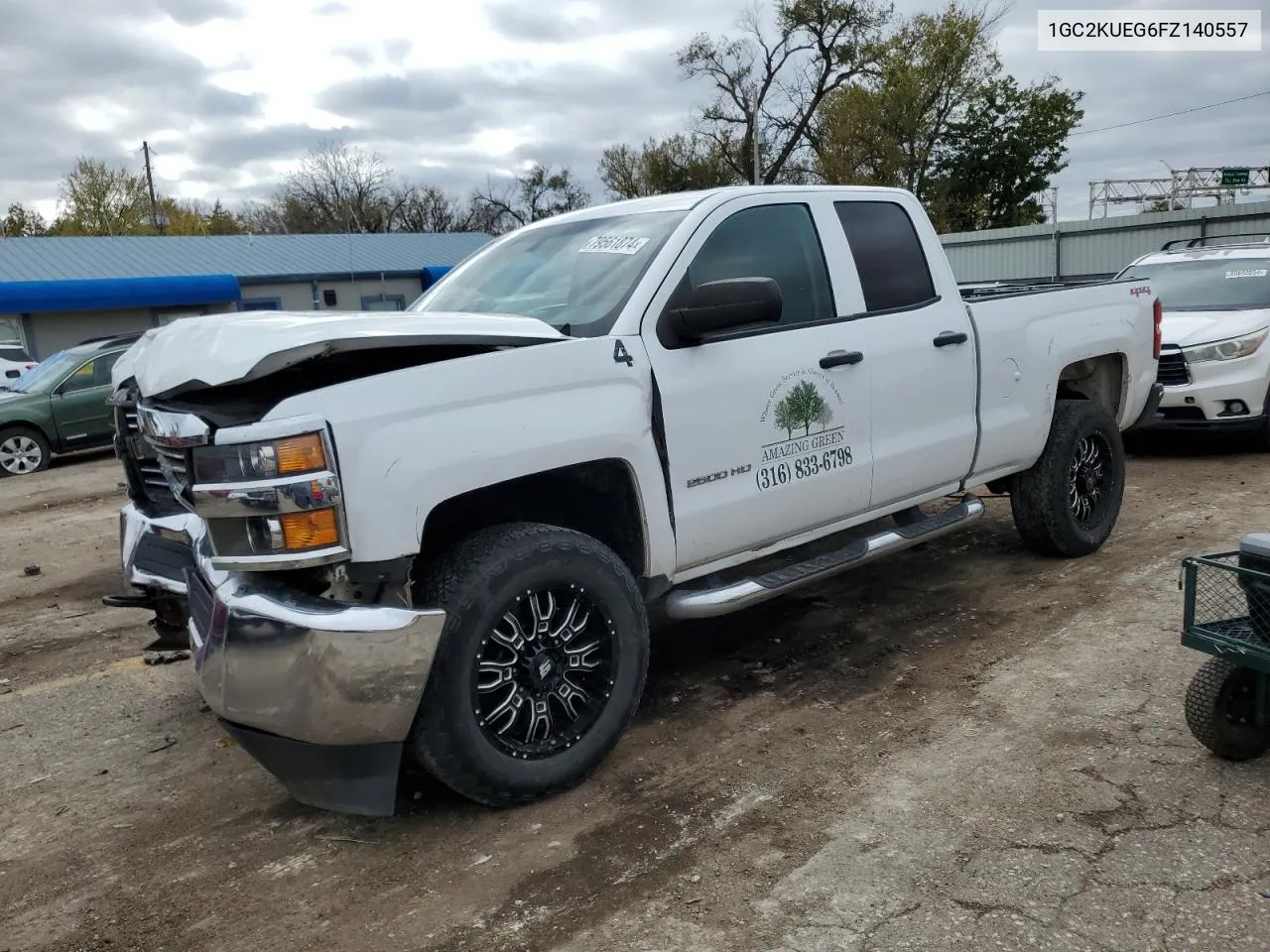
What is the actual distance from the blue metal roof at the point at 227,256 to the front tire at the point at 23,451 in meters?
14.2

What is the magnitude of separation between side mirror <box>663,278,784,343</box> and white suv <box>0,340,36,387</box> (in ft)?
57.5

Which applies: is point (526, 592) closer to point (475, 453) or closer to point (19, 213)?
point (475, 453)

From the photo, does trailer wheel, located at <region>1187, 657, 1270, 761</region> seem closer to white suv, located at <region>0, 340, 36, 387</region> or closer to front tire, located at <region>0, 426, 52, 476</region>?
front tire, located at <region>0, 426, 52, 476</region>

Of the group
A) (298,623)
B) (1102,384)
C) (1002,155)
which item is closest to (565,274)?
(298,623)

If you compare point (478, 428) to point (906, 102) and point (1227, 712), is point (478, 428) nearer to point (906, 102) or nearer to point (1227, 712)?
point (1227, 712)

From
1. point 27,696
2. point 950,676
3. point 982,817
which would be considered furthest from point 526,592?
point 27,696

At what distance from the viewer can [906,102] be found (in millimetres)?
41156

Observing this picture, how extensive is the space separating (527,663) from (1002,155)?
44.9m

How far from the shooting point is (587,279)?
13.2ft

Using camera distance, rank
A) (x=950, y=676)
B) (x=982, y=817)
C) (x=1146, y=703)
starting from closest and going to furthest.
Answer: (x=982, y=817) → (x=1146, y=703) → (x=950, y=676)

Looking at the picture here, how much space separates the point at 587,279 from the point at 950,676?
220 centimetres

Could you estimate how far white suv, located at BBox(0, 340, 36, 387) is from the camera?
1839 cm

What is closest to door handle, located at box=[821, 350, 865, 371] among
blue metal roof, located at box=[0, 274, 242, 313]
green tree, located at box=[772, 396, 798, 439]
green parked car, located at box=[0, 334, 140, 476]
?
green tree, located at box=[772, 396, 798, 439]

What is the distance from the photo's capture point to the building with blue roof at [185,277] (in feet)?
84.9
